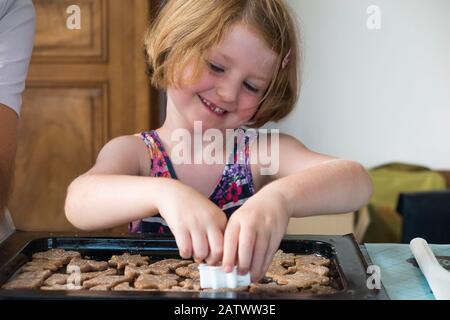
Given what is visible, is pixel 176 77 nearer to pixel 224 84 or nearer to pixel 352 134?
pixel 224 84

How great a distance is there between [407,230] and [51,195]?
1075mm

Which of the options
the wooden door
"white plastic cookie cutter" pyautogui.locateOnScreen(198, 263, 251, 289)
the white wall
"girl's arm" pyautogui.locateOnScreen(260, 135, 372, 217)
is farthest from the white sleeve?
the white wall

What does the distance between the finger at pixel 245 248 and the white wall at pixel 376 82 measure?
6.36 feet

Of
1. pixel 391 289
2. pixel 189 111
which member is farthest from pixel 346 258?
pixel 189 111

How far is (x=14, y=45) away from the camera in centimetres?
104

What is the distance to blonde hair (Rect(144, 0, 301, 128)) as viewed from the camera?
899 millimetres

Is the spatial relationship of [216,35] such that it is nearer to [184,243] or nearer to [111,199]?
[111,199]

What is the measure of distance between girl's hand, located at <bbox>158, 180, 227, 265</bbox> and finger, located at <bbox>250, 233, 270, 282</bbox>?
30 millimetres

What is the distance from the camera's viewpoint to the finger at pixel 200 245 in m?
0.58

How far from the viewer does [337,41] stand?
2488 mm

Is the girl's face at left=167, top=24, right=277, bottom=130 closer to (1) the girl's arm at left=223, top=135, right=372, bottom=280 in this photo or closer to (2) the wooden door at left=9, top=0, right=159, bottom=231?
(1) the girl's arm at left=223, top=135, right=372, bottom=280

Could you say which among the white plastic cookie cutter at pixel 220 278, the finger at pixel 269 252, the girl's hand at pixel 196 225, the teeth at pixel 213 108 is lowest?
the white plastic cookie cutter at pixel 220 278

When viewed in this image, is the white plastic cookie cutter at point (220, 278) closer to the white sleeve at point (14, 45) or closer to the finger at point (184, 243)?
the finger at point (184, 243)

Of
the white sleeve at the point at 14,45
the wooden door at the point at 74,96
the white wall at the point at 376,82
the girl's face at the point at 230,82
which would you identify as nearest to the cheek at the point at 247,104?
the girl's face at the point at 230,82
